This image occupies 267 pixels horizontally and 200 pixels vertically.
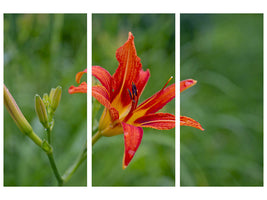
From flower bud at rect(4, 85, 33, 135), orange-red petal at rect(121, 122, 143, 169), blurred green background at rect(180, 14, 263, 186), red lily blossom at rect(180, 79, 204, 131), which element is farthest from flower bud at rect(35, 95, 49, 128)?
blurred green background at rect(180, 14, 263, 186)

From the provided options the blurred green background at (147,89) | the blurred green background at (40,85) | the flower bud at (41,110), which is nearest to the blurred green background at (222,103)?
the blurred green background at (147,89)

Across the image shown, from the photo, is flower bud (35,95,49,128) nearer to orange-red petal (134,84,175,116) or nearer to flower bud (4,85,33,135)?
flower bud (4,85,33,135)

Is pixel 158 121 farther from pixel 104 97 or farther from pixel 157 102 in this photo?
pixel 104 97

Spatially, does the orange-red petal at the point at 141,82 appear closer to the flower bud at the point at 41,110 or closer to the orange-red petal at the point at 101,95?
the orange-red petal at the point at 101,95
